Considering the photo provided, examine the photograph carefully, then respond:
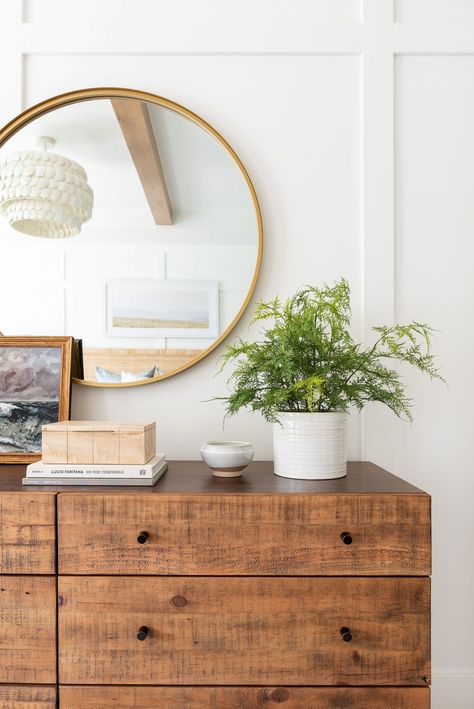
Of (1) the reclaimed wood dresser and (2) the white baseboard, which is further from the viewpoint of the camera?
(2) the white baseboard

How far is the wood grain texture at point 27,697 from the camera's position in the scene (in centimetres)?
111

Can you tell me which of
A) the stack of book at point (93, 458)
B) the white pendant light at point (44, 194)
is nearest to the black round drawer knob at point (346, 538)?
the stack of book at point (93, 458)

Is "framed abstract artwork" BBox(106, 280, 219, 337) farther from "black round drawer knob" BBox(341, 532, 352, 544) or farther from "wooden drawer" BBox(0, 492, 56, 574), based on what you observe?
"black round drawer knob" BBox(341, 532, 352, 544)

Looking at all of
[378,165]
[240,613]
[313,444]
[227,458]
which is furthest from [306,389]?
[378,165]

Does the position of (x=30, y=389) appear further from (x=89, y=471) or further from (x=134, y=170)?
(x=134, y=170)

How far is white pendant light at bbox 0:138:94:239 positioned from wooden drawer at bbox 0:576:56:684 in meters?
1.00

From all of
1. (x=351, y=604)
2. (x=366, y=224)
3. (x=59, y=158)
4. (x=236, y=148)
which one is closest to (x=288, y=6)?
(x=236, y=148)

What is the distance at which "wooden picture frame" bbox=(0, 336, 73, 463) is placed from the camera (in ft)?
4.89

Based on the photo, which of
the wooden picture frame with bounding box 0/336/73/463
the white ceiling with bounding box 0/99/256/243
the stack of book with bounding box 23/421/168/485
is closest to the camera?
the stack of book with bounding box 23/421/168/485

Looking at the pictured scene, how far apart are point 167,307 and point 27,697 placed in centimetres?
104

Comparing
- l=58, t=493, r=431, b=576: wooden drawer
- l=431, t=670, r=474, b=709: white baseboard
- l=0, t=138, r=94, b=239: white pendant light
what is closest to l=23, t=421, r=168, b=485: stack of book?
l=58, t=493, r=431, b=576: wooden drawer

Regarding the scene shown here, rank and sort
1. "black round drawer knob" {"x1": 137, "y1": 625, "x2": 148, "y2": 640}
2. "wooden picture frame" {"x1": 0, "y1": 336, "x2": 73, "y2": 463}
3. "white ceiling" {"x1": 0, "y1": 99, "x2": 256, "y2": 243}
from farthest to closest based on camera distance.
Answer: "white ceiling" {"x1": 0, "y1": 99, "x2": 256, "y2": 243}
"wooden picture frame" {"x1": 0, "y1": 336, "x2": 73, "y2": 463}
"black round drawer knob" {"x1": 137, "y1": 625, "x2": 148, "y2": 640}

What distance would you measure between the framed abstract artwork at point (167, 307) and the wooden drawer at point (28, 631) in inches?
29.4

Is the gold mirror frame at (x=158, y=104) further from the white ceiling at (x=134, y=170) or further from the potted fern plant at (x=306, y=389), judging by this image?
the potted fern plant at (x=306, y=389)
